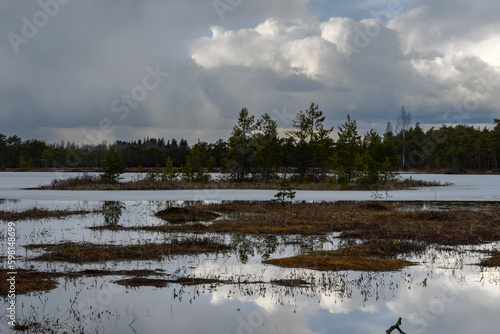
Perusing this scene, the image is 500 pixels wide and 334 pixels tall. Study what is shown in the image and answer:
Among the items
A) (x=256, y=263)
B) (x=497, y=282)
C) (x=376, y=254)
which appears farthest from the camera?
(x=376, y=254)

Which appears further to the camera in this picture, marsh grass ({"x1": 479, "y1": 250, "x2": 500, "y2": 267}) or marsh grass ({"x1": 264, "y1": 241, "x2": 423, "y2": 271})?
marsh grass ({"x1": 479, "y1": 250, "x2": 500, "y2": 267})

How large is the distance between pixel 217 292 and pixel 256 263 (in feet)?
11.6

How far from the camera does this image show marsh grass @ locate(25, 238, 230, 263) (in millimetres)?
15273

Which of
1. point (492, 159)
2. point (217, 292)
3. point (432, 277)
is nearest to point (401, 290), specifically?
point (432, 277)

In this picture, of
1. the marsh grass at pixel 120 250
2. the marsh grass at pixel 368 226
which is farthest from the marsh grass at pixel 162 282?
the marsh grass at pixel 368 226

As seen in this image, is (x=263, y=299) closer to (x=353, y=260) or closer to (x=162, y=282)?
(x=162, y=282)

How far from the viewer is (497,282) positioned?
40.9 feet

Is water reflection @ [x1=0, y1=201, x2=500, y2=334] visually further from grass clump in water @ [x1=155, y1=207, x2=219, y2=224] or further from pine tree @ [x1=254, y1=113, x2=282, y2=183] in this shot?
pine tree @ [x1=254, y1=113, x2=282, y2=183]

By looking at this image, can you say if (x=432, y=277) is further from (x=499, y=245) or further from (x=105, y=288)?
(x=105, y=288)

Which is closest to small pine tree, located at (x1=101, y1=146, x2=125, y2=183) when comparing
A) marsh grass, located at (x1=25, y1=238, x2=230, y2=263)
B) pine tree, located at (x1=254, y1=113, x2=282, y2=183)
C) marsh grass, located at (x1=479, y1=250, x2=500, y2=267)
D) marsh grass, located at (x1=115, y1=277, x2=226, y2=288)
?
pine tree, located at (x1=254, y1=113, x2=282, y2=183)

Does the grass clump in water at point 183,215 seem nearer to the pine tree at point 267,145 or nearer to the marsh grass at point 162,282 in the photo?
the marsh grass at point 162,282

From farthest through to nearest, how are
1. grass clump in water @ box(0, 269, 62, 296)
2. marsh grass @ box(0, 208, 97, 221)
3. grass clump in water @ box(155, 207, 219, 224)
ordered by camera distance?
marsh grass @ box(0, 208, 97, 221), grass clump in water @ box(155, 207, 219, 224), grass clump in water @ box(0, 269, 62, 296)

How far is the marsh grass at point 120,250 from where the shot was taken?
50.1 feet

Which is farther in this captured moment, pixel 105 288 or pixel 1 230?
pixel 1 230
